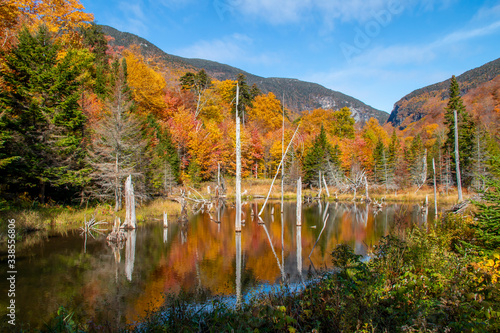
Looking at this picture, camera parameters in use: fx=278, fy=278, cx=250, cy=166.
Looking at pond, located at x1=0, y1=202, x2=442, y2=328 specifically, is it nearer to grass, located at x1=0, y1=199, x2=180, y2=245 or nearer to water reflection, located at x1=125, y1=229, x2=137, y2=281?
water reflection, located at x1=125, y1=229, x2=137, y2=281

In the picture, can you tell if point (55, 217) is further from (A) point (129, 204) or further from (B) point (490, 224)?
(B) point (490, 224)

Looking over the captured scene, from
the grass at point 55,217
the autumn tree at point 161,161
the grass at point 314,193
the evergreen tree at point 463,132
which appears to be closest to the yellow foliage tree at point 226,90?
the grass at point 314,193

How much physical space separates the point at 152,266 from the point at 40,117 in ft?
52.1

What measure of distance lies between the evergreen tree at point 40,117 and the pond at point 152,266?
5.12 m

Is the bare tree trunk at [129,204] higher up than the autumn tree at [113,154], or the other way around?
the autumn tree at [113,154]

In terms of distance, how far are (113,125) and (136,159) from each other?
171 inches

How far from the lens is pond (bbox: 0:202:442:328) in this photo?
785 cm

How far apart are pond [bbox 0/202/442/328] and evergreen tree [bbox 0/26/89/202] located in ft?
16.8

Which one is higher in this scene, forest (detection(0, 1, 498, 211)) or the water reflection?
forest (detection(0, 1, 498, 211))

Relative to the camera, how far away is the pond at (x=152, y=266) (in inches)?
309

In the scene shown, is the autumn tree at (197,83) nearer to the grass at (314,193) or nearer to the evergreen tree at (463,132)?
the grass at (314,193)

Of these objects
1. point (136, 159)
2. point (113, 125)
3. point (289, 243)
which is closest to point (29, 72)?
point (113, 125)

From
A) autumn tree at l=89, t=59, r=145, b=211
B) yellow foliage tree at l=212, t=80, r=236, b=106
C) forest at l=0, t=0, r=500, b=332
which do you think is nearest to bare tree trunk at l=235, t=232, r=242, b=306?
forest at l=0, t=0, r=500, b=332

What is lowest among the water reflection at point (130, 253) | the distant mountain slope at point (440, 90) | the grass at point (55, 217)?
the water reflection at point (130, 253)
